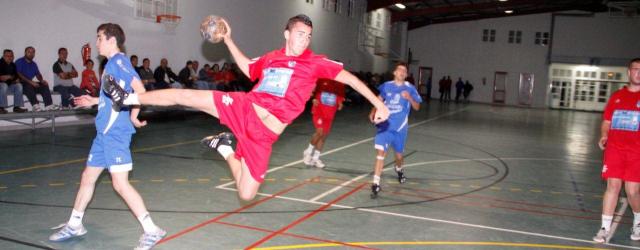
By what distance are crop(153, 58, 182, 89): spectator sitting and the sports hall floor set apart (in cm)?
478

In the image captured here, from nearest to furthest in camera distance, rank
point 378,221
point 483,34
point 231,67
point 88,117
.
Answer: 1. point 378,221
2. point 88,117
3. point 231,67
4. point 483,34

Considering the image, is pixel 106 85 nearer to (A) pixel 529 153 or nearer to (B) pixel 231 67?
(A) pixel 529 153

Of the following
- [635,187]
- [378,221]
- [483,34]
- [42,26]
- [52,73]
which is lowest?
[378,221]

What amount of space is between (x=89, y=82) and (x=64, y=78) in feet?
2.23

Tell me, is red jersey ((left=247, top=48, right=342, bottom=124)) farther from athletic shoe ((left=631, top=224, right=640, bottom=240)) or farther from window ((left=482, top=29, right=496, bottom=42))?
window ((left=482, top=29, right=496, bottom=42))

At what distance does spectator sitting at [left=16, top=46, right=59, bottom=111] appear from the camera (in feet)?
43.6

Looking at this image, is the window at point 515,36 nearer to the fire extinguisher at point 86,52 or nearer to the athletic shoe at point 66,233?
the fire extinguisher at point 86,52

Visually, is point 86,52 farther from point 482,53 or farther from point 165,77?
point 482,53

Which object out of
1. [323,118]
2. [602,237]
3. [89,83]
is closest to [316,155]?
[323,118]

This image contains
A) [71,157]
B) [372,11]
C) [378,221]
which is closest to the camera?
[378,221]

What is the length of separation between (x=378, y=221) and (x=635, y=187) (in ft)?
10.2

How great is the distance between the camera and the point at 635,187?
6184 mm

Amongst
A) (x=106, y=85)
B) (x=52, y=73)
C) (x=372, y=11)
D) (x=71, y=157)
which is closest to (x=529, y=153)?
(x=71, y=157)

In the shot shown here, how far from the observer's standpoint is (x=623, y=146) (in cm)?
610
